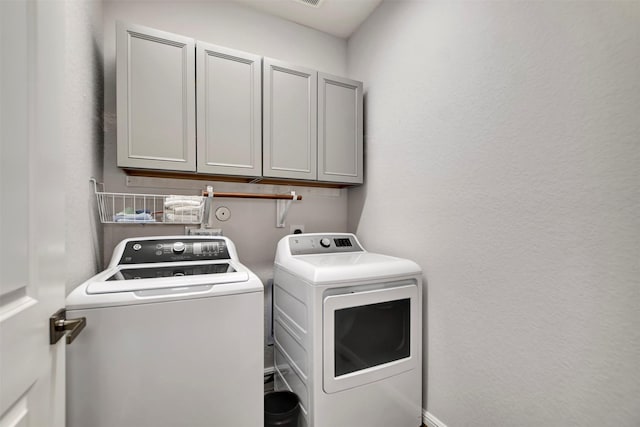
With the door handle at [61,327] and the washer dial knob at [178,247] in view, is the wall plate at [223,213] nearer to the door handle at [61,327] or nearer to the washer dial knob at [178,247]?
Result: the washer dial knob at [178,247]

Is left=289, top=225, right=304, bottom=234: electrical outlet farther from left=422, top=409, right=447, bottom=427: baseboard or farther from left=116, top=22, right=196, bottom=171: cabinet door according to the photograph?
left=422, top=409, right=447, bottom=427: baseboard

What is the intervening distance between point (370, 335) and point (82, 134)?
1.75 meters

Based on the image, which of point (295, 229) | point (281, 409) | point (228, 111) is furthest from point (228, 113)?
point (281, 409)

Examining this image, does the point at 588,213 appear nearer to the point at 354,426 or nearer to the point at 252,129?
the point at 354,426

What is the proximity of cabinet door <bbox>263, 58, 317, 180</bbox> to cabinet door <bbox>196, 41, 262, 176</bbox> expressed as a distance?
0.06m

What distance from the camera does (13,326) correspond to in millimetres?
532

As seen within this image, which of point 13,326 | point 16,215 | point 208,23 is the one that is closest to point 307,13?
point 208,23

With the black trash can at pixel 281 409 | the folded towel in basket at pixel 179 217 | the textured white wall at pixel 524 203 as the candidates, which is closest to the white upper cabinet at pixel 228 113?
the folded towel in basket at pixel 179 217

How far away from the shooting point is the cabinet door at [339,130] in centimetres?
203

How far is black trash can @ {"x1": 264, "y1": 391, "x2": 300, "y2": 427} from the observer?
1384mm

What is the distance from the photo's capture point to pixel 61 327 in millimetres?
706

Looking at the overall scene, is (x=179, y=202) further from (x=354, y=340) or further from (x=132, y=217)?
(x=354, y=340)

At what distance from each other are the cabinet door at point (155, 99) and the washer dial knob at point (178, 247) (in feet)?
1.42

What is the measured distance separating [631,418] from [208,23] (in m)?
2.90
